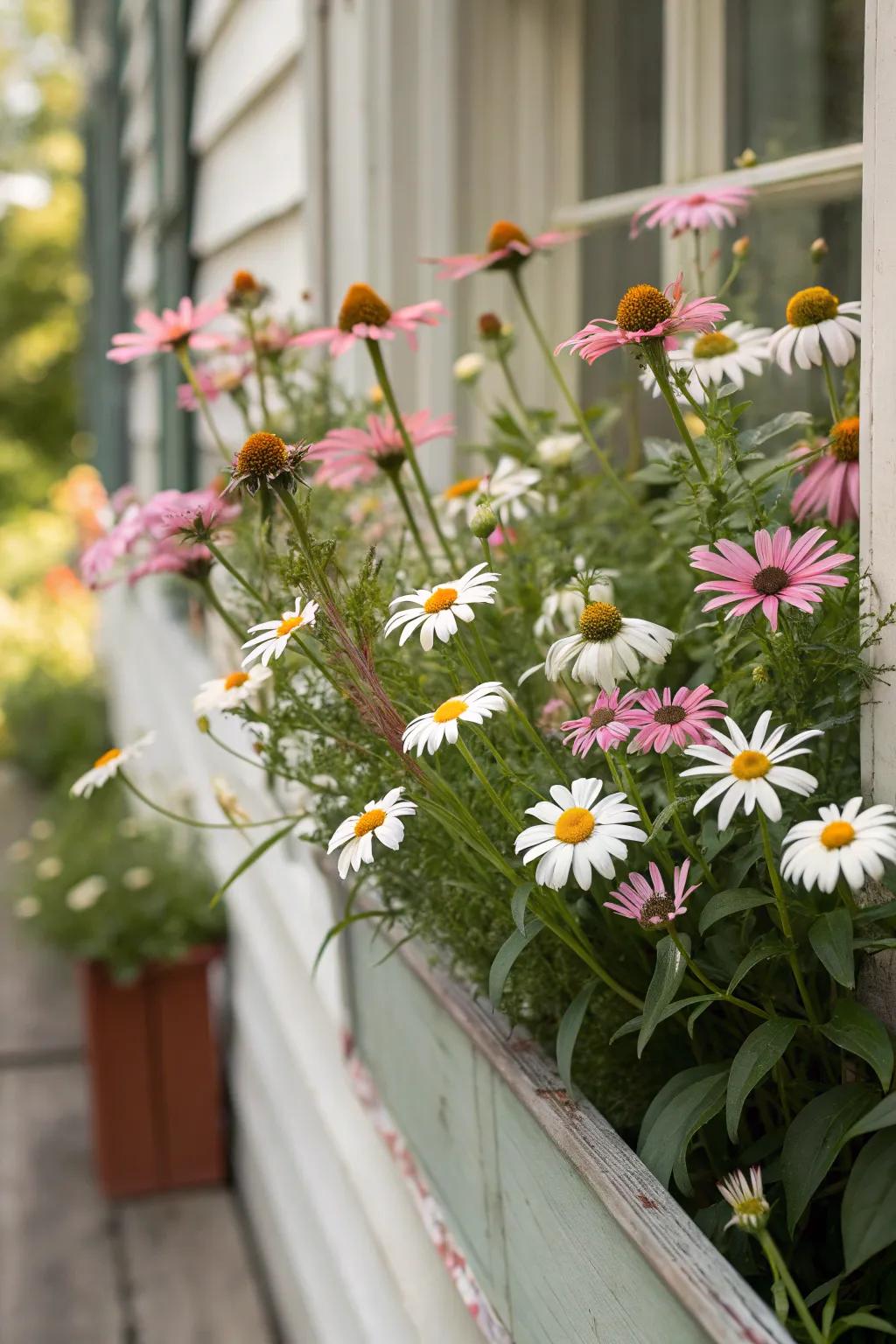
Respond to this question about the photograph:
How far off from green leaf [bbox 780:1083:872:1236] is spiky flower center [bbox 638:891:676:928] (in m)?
0.13

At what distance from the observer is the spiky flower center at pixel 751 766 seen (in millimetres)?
623

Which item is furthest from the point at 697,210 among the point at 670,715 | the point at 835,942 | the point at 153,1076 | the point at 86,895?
the point at 153,1076

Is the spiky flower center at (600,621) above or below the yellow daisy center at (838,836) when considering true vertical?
above

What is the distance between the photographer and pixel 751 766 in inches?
24.7

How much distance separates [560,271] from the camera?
1566mm

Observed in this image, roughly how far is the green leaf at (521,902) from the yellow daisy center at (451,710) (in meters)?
0.10

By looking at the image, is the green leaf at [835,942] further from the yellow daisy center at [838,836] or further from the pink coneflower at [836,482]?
the pink coneflower at [836,482]

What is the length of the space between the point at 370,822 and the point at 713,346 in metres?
0.42

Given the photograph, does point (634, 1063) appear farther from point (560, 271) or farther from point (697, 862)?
point (560, 271)

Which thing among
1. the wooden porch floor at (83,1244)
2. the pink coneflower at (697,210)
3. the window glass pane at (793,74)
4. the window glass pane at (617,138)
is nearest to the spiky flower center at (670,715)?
the pink coneflower at (697,210)

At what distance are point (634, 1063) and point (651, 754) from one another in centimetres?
21

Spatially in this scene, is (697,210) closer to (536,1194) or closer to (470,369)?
(470,369)

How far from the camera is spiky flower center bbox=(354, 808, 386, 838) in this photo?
72 centimetres

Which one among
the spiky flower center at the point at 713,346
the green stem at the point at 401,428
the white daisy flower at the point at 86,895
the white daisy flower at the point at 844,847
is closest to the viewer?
the white daisy flower at the point at 844,847
